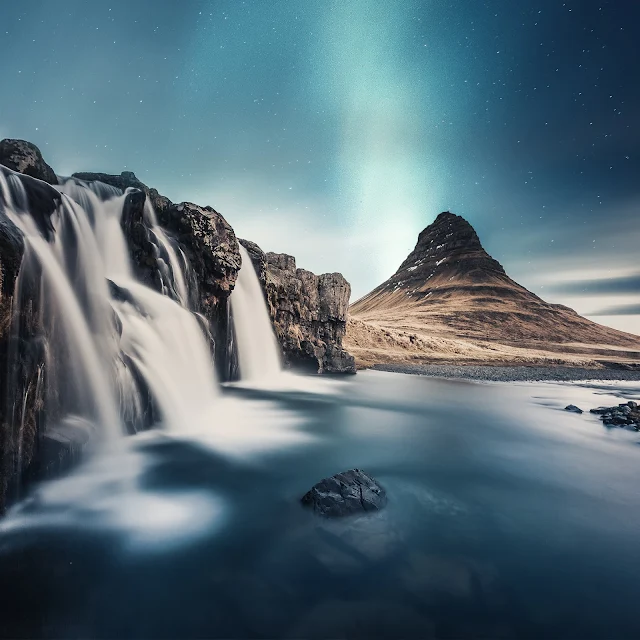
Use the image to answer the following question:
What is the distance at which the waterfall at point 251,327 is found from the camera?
23156mm

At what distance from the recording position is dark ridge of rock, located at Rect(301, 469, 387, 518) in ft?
21.1

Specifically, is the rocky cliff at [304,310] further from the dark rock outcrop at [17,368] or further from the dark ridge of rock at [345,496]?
the dark ridge of rock at [345,496]

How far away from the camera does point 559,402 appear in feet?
68.2

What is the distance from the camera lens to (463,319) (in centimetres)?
9875

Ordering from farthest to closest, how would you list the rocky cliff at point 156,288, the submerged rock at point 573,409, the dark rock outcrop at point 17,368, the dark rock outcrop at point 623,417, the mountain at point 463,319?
the mountain at point 463,319
the submerged rock at point 573,409
the dark rock outcrop at point 623,417
the rocky cliff at point 156,288
the dark rock outcrop at point 17,368

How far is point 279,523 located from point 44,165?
17157 mm

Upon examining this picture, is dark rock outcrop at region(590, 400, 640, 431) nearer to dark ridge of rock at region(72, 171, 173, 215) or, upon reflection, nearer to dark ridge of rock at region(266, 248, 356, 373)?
dark ridge of rock at region(266, 248, 356, 373)

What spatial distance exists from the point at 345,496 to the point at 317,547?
1.25 meters

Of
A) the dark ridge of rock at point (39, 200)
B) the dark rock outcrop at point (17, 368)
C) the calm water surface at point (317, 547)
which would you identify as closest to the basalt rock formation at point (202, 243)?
the dark ridge of rock at point (39, 200)

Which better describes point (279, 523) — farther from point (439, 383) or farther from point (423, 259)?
point (423, 259)

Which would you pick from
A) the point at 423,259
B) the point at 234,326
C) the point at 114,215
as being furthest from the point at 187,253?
the point at 423,259

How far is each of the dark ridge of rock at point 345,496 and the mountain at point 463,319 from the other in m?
32.3

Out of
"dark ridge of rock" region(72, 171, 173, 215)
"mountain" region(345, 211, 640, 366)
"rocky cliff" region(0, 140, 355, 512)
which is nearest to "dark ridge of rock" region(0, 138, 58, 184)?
"rocky cliff" region(0, 140, 355, 512)

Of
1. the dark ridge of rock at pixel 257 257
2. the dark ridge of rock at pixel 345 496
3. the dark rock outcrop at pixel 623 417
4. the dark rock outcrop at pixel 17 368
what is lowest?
the dark rock outcrop at pixel 623 417
